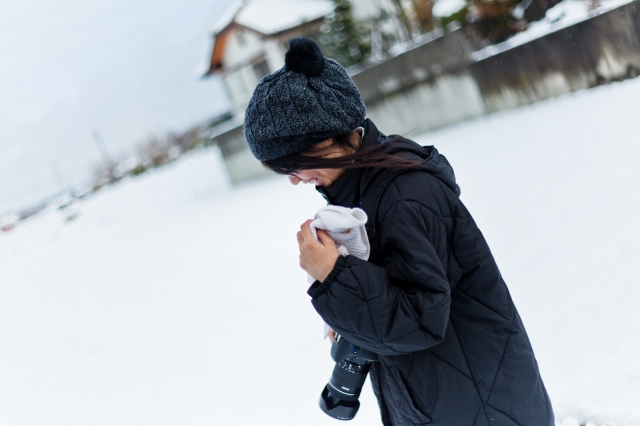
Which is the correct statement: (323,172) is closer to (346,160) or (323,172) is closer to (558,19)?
(346,160)

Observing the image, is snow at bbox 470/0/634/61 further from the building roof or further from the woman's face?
the building roof

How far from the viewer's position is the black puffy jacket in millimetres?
986

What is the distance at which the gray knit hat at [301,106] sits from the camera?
103 centimetres

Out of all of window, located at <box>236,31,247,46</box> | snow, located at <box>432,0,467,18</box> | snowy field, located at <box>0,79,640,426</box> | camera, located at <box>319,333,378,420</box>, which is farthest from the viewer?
window, located at <box>236,31,247,46</box>

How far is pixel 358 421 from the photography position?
8.64 ft

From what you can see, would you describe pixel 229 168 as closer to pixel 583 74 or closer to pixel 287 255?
pixel 287 255

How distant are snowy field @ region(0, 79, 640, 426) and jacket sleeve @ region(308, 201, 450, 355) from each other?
1.60 m

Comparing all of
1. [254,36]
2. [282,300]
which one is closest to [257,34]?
[254,36]

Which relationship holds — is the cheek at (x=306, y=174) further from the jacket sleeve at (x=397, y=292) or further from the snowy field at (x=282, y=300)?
the snowy field at (x=282, y=300)

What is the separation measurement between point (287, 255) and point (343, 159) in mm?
4122

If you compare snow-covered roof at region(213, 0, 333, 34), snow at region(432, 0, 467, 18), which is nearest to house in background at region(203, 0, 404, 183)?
snow-covered roof at region(213, 0, 333, 34)

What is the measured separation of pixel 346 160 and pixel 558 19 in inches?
274

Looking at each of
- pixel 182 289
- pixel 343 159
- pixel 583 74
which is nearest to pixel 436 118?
pixel 583 74

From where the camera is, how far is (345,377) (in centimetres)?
130
